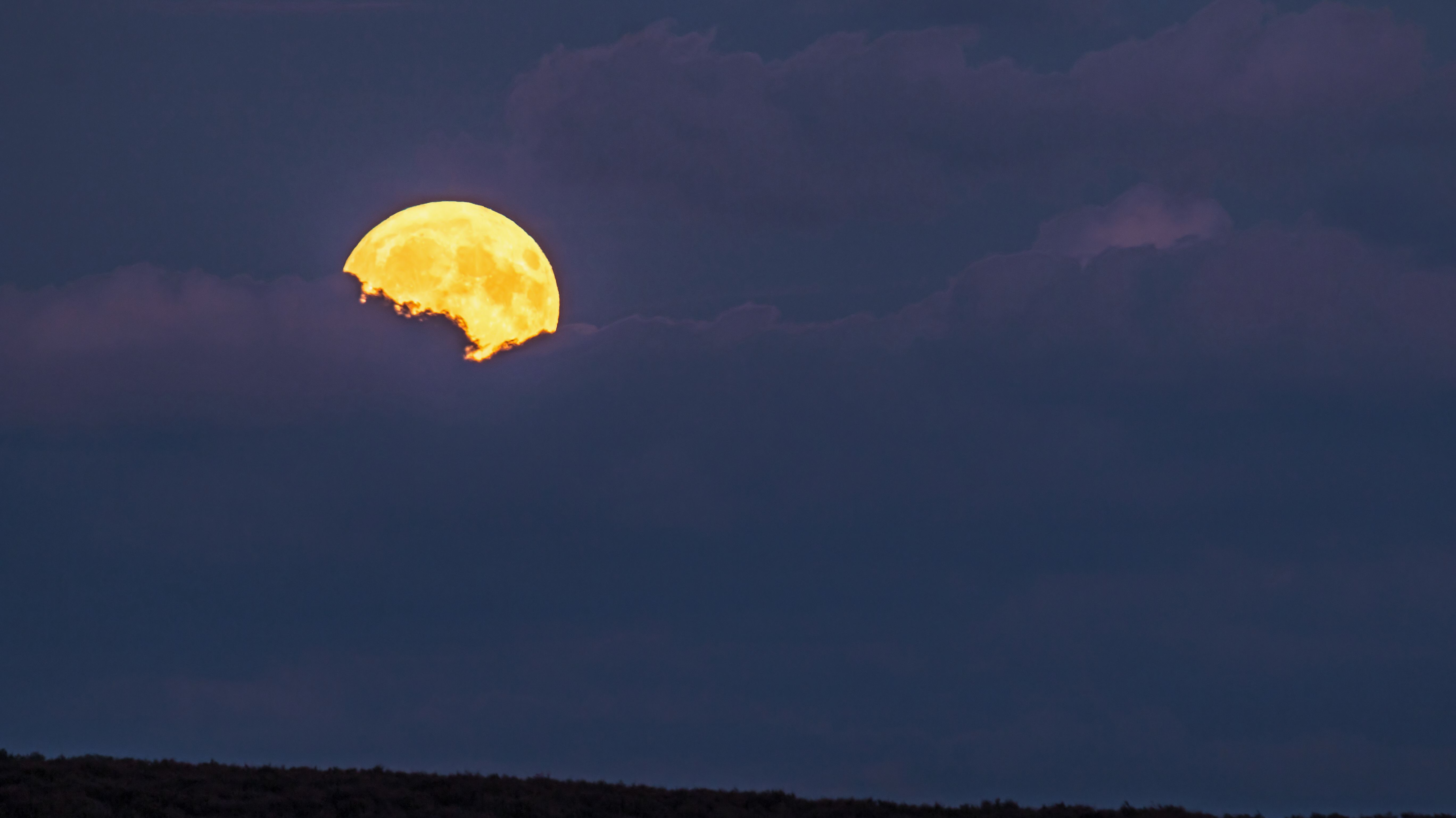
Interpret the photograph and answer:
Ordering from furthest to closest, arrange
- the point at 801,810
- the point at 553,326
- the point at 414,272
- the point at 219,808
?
the point at 553,326, the point at 414,272, the point at 801,810, the point at 219,808

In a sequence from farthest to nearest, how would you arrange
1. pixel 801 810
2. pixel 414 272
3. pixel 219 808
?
pixel 414 272
pixel 801 810
pixel 219 808

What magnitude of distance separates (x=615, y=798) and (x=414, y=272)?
14.9 metres

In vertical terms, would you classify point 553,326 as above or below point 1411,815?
above

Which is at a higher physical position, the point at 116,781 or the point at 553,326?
the point at 553,326

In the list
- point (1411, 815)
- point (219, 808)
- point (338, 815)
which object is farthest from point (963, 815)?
point (219, 808)

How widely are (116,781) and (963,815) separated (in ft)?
68.1

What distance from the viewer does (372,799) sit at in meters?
40.9

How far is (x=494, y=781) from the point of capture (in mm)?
43531

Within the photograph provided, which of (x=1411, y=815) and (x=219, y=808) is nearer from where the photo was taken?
(x=219, y=808)

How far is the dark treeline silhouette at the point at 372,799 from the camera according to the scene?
39188mm

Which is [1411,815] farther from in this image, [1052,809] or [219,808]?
[219,808]

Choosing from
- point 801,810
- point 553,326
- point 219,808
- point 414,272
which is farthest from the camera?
point 553,326

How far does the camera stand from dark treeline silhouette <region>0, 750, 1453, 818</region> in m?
39.2

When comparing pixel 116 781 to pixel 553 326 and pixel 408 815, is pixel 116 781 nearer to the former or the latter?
pixel 408 815
